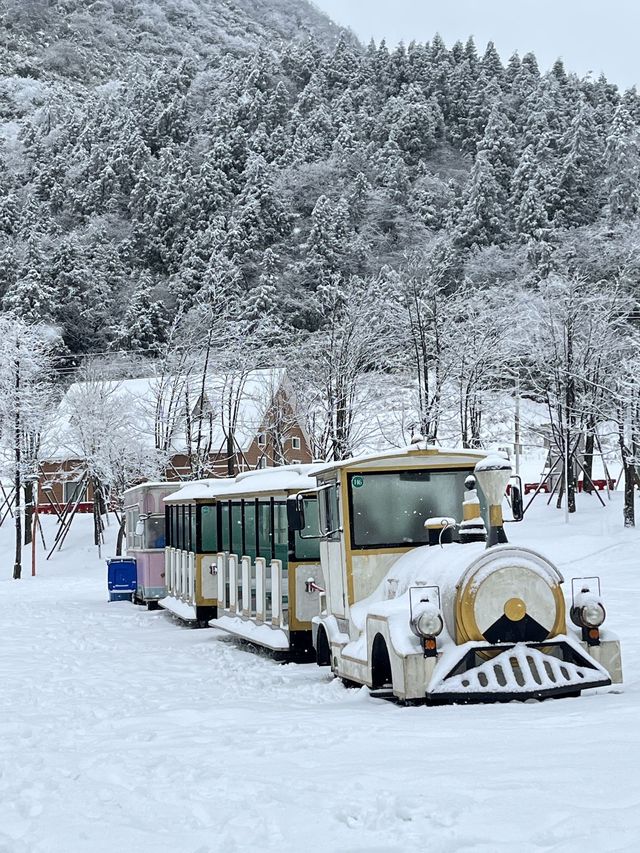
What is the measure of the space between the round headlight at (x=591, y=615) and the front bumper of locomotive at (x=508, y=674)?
37 cm

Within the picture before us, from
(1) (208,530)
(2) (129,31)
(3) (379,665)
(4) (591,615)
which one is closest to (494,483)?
(4) (591,615)

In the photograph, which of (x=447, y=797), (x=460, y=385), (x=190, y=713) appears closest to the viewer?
(x=447, y=797)

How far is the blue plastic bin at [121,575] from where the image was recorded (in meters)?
26.8

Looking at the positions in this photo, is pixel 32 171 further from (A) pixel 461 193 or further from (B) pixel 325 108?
(A) pixel 461 193

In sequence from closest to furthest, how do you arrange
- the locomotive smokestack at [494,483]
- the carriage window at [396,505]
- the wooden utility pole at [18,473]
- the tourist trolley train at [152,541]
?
the locomotive smokestack at [494,483] → the carriage window at [396,505] → the tourist trolley train at [152,541] → the wooden utility pole at [18,473]

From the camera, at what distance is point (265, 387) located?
46375mm

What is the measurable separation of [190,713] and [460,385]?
1213 inches

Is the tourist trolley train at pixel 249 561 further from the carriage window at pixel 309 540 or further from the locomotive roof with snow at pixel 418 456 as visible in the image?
the locomotive roof with snow at pixel 418 456

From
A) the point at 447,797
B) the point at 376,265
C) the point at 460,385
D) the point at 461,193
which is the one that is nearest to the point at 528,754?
the point at 447,797

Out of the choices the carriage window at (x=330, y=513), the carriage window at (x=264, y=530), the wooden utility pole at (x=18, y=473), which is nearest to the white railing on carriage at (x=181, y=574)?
the carriage window at (x=264, y=530)

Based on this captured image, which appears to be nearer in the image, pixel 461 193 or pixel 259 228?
pixel 259 228

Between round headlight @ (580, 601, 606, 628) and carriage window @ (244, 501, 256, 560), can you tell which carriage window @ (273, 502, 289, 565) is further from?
round headlight @ (580, 601, 606, 628)

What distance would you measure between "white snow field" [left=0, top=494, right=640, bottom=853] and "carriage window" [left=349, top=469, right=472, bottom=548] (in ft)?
5.33

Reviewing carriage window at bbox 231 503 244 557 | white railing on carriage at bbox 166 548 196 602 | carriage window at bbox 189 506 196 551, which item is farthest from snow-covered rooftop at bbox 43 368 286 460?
carriage window at bbox 231 503 244 557
